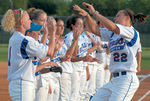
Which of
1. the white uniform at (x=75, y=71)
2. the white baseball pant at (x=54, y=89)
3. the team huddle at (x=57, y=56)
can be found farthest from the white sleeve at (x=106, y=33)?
the white uniform at (x=75, y=71)

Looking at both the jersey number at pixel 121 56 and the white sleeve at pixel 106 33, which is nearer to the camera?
the jersey number at pixel 121 56

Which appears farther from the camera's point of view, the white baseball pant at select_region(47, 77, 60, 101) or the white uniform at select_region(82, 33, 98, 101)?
the white uniform at select_region(82, 33, 98, 101)

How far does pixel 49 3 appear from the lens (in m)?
67.6

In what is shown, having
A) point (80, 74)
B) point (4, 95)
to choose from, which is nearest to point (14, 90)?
point (80, 74)

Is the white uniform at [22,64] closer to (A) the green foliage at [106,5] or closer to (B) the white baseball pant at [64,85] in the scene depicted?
(B) the white baseball pant at [64,85]

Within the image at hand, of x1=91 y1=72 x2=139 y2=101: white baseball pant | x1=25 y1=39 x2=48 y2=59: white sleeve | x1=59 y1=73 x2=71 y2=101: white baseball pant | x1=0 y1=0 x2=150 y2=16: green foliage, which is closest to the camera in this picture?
x1=25 y1=39 x2=48 y2=59: white sleeve

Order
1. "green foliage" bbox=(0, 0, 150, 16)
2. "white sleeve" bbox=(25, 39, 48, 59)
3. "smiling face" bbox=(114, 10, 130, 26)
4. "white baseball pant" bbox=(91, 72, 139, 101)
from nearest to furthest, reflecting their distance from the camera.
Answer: "white sleeve" bbox=(25, 39, 48, 59) → "white baseball pant" bbox=(91, 72, 139, 101) → "smiling face" bbox=(114, 10, 130, 26) → "green foliage" bbox=(0, 0, 150, 16)

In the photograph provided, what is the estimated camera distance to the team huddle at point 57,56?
4.31 metres

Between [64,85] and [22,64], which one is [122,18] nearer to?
[22,64]

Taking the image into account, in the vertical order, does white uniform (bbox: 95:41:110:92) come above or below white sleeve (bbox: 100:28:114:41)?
below

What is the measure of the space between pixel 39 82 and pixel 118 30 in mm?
1638

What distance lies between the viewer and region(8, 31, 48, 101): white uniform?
14.0 ft

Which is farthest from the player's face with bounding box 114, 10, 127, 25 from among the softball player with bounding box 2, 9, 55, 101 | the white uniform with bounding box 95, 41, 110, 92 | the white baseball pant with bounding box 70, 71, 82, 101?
the white uniform with bounding box 95, 41, 110, 92

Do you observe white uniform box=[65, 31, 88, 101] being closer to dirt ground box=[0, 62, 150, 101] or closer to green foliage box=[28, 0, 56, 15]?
dirt ground box=[0, 62, 150, 101]
